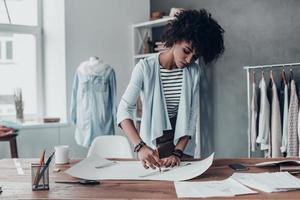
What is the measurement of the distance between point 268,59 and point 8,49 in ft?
8.34

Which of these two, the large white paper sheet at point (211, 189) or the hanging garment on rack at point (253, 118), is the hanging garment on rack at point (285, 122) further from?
the large white paper sheet at point (211, 189)

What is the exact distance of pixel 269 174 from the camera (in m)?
1.60

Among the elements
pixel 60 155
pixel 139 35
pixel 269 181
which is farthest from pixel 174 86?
pixel 139 35

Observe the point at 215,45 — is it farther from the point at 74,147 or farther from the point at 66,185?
the point at 74,147

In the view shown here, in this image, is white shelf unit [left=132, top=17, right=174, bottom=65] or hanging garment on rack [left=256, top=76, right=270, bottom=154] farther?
white shelf unit [left=132, top=17, right=174, bottom=65]

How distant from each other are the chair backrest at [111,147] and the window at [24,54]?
A: 1920 mm

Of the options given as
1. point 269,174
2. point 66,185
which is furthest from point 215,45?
point 66,185

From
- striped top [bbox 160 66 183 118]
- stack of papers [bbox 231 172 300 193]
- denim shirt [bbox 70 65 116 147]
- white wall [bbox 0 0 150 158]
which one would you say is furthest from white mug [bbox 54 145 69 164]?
white wall [bbox 0 0 150 158]

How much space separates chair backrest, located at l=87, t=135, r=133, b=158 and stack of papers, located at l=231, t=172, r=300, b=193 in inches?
43.5

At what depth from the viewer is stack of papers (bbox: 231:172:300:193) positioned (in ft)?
4.55

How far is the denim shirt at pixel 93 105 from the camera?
381 centimetres

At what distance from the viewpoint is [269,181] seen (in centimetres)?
148

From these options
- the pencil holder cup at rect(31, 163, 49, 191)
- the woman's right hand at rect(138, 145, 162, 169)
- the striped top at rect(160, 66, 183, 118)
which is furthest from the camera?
the striped top at rect(160, 66, 183, 118)

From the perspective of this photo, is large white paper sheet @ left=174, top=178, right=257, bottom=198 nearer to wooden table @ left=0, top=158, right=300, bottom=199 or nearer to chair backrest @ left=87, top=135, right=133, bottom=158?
wooden table @ left=0, top=158, right=300, bottom=199
